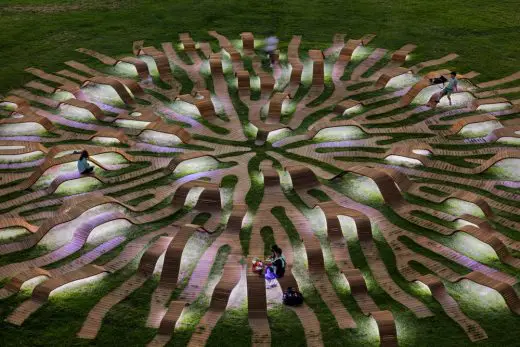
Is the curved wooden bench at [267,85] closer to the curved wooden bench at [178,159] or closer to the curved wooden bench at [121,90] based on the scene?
the curved wooden bench at [121,90]

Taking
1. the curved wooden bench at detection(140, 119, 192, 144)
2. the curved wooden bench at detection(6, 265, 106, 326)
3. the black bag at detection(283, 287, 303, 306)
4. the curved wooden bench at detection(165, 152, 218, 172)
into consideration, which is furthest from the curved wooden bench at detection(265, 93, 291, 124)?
the curved wooden bench at detection(6, 265, 106, 326)

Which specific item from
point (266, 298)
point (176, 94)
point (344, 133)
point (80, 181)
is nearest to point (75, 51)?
point (176, 94)

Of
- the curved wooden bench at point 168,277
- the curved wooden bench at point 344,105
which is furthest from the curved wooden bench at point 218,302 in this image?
the curved wooden bench at point 344,105

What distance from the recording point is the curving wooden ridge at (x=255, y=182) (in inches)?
562

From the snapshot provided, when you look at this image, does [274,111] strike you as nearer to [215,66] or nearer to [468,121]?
[215,66]

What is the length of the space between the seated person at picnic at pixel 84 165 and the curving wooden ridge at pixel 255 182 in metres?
0.23

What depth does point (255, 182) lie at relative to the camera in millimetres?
18281

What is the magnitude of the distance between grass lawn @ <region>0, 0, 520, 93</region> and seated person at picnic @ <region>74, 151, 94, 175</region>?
7452 mm

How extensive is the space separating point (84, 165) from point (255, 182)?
491 centimetres

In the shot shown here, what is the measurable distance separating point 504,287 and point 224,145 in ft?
31.1

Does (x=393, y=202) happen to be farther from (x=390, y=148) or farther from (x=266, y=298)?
(x=266, y=298)

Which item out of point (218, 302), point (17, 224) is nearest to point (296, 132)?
point (218, 302)

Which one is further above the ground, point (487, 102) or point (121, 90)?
point (121, 90)

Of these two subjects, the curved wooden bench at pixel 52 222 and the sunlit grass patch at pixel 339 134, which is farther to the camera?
the sunlit grass patch at pixel 339 134
